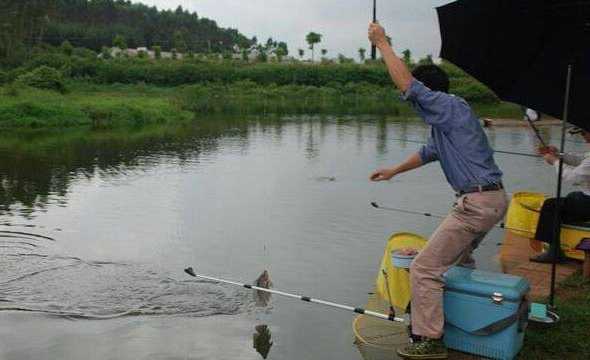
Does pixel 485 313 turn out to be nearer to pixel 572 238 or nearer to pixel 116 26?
pixel 572 238

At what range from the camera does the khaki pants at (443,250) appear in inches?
142

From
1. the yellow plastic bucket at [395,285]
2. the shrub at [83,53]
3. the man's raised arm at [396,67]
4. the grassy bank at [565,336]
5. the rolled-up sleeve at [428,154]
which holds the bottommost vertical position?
the grassy bank at [565,336]

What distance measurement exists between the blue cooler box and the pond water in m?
1.11

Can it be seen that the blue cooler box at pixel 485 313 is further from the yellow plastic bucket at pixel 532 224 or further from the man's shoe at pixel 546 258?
the man's shoe at pixel 546 258

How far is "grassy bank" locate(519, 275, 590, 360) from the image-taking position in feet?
12.9

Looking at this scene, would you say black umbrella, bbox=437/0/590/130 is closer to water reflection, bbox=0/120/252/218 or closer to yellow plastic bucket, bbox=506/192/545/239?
yellow plastic bucket, bbox=506/192/545/239

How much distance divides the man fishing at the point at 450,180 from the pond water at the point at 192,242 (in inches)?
46.6

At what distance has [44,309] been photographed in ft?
19.1

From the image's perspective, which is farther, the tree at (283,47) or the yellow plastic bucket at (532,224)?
the tree at (283,47)

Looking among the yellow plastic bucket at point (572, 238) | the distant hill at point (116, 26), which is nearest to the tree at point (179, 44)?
the distant hill at point (116, 26)

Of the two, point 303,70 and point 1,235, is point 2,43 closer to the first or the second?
point 303,70

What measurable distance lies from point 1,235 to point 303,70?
173 feet

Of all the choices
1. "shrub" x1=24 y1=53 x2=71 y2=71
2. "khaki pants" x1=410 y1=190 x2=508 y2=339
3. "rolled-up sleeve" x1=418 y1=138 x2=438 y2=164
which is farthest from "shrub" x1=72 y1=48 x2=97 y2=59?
→ "khaki pants" x1=410 y1=190 x2=508 y2=339

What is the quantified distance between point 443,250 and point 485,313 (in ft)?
1.45
